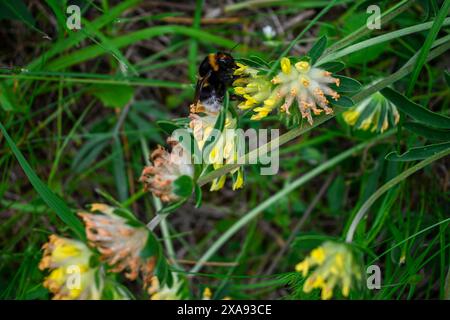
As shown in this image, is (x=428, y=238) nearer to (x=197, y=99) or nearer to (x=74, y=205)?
(x=197, y=99)

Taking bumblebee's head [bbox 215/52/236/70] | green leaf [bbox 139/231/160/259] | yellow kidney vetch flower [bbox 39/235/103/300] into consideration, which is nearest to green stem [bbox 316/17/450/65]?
bumblebee's head [bbox 215/52/236/70]

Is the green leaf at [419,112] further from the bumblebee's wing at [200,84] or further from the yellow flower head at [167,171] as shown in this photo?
the yellow flower head at [167,171]

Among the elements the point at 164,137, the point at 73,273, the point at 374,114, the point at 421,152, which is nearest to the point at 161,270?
the point at 73,273

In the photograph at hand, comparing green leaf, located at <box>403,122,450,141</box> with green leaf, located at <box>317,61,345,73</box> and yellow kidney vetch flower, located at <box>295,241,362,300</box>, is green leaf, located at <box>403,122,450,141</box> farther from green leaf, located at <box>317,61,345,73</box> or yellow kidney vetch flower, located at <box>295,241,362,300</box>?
yellow kidney vetch flower, located at <box>295,241,362,300</box>

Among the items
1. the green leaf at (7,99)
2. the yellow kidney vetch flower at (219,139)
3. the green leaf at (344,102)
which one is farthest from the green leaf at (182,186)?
the green leaf at (7,99)

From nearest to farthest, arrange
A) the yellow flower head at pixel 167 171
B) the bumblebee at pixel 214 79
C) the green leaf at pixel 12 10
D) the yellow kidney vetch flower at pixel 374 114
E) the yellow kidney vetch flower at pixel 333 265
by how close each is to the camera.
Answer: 1. the yellow kidney vetch flower at pixel 333 265
2. the yellow flower head at pixel 167 171
3. the bumblebee at pixel 214 79
4. the yellow kidney vetch flower at pixel 374 114
5. the green leaf at pixel 12 10
